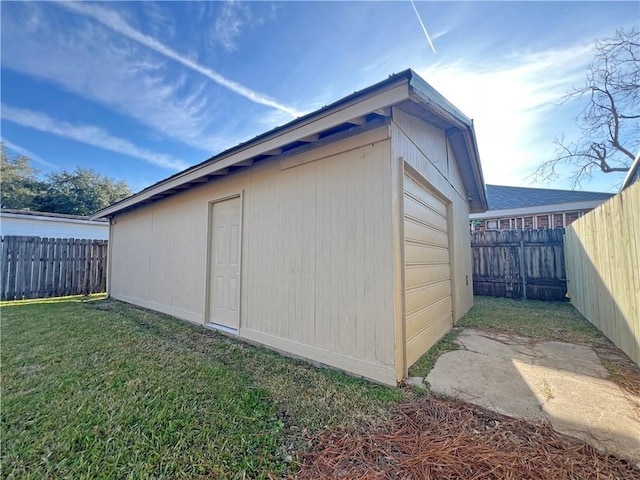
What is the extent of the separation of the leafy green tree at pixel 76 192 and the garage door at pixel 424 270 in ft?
82.5

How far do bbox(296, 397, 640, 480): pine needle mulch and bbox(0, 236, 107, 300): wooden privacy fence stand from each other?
10.7m

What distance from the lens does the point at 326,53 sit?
497 centimetres

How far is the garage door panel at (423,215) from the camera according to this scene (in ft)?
10.2

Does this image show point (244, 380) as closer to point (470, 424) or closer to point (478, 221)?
point (470, 424)

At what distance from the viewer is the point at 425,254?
3609 mm

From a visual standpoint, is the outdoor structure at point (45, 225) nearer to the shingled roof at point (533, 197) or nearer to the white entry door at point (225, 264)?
the white entry door at point (225, 264)

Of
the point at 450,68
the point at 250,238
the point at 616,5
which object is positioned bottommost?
the point at 250,238

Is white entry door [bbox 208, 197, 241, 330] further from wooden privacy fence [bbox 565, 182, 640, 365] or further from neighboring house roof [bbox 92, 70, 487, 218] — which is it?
wooden privacy fence [bbox 565, 182, 640, 365]

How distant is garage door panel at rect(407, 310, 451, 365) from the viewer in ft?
A: 9.57

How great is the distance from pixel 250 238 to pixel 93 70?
6777 millimetres

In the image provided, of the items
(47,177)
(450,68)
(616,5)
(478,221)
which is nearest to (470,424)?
(450,68)

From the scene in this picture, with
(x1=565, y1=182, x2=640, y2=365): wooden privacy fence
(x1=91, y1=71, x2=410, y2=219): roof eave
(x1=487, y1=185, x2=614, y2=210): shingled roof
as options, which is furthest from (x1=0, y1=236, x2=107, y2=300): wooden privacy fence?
(x1=487, y1=185, x2=614, y2=210): shingled roof

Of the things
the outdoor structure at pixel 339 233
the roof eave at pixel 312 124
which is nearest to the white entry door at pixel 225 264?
the outdoor structure at pixel 339 233

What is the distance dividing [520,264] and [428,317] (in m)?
6.00
